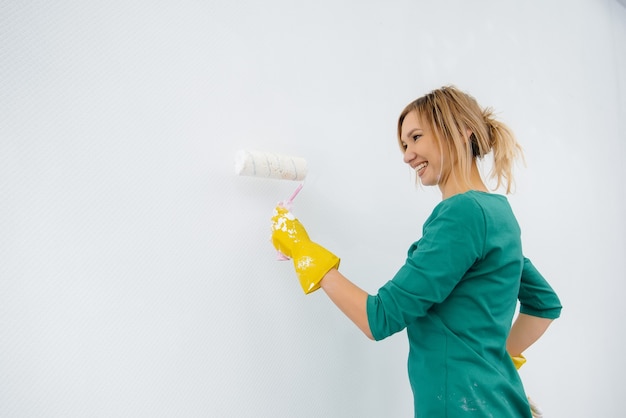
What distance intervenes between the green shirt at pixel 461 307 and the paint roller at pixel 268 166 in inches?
10.2

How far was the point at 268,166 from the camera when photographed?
31.0 inches

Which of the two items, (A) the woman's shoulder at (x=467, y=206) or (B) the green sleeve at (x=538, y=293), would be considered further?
(B) the green sleeve at (x=538, y=293)

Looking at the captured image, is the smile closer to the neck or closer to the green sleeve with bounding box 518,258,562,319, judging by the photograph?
the neck

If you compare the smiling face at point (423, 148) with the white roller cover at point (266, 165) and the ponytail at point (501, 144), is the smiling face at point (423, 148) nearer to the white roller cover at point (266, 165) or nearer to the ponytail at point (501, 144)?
the ponytail at point (501, 144)

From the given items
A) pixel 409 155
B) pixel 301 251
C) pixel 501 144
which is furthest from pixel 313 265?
pixel 501 144

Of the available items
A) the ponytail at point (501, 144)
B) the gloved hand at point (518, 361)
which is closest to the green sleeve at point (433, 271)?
the ponytail at point (501, 144)

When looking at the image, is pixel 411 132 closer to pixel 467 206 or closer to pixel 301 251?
pixel 467 206

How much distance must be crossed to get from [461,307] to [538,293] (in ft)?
1.18

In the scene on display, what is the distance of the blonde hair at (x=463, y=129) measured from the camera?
2.59 ft

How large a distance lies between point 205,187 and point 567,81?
1.66m

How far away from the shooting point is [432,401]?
2.36 feet

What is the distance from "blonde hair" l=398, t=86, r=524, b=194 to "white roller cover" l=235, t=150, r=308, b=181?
28 centimetres

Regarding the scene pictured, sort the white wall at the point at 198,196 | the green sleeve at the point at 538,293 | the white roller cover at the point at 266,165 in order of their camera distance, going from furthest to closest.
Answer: the green sleeve at the point at 538,293 → the white roller cover at the point at 266,165 → the white wall at the point at 198,196

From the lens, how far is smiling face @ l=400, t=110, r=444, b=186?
2.66 feet
